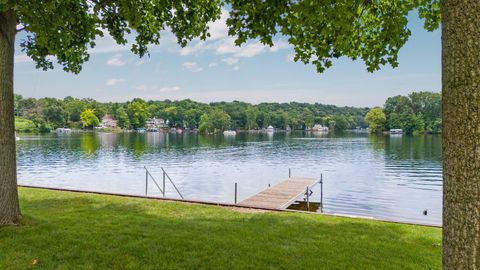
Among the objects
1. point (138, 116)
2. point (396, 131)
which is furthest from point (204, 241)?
point (138, 116)

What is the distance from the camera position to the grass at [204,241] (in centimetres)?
553

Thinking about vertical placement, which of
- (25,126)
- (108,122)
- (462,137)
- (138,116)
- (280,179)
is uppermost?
(138,116)

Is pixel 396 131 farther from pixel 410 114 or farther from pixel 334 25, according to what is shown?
pixel 334 25

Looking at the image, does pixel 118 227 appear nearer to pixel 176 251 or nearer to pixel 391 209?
pixel 176 251

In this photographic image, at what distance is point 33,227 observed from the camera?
714 cm

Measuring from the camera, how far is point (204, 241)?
6629mm

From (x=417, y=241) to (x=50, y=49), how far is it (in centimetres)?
896

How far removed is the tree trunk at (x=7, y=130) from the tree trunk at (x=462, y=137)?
7.50 meters

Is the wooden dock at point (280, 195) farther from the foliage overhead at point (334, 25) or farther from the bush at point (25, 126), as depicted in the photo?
the bush at point (25, 126)

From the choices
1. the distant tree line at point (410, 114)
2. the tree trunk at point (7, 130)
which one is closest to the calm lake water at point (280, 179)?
the tree trunk at point (7, 130)

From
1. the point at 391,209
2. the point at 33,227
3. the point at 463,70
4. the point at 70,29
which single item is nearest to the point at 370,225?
the point at 463,70

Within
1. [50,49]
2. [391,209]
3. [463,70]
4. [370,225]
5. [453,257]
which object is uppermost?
[50,49]

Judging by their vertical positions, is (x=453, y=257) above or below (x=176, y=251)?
above

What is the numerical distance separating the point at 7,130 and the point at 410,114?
152m
